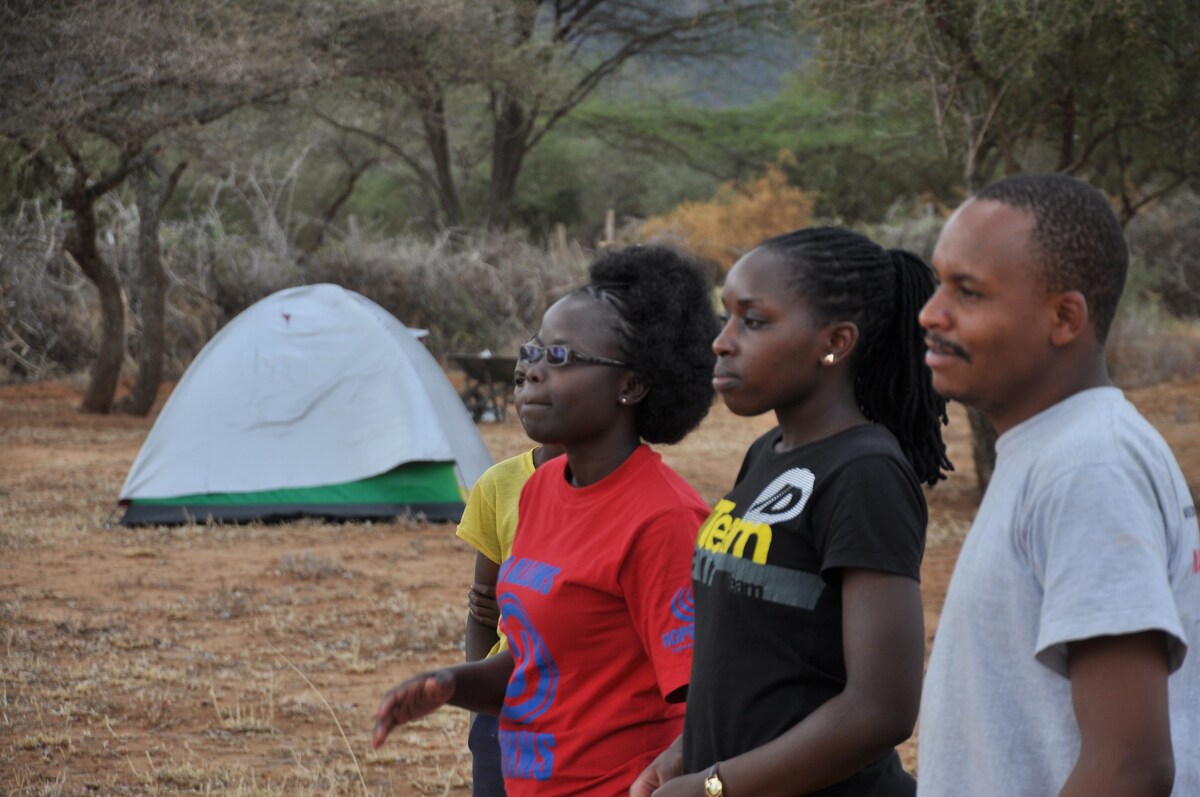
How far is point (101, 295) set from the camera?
16.8 metres

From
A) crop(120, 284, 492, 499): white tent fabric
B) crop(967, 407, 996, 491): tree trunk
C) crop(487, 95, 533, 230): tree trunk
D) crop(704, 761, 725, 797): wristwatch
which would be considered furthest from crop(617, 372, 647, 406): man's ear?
crop(487, 95, 533, 230): tree trunk

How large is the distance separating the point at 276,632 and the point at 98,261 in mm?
10719

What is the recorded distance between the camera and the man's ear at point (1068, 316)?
1.54 metres

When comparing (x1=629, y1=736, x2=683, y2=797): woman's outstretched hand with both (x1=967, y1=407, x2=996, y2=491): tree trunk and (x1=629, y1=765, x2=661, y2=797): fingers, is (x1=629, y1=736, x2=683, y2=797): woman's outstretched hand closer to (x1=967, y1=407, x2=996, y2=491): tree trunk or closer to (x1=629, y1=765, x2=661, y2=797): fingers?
(x1=629, y1=765, x2=661, y2=797): fingers

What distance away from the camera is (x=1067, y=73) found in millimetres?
9234

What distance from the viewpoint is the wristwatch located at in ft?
6.38

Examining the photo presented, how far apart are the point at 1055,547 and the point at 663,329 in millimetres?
1295

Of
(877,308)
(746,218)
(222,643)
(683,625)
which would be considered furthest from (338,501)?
(746,218)

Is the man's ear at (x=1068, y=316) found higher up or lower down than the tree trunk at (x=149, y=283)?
higher up

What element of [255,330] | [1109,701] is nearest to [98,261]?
[255,330]

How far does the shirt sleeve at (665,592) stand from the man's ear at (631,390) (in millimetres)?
329

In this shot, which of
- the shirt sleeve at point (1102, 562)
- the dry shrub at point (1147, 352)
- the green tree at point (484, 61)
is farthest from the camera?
the dry shrub at point (1147, 352)

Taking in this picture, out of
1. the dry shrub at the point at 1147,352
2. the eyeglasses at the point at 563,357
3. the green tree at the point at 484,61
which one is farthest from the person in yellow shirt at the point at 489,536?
the dry shrub at the point at 1147,352

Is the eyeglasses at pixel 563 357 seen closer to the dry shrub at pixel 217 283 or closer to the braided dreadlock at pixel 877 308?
the braided dreadlock at pixel 877 308
